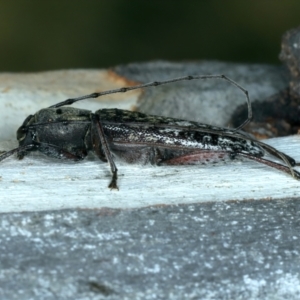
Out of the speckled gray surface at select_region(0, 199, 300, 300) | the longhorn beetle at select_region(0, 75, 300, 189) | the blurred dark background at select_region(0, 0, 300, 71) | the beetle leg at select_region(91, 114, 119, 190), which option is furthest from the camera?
the blurred dark background at select_region(0, 0, 300, 71)

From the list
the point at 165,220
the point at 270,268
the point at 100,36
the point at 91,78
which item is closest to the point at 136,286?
the point at 165,220

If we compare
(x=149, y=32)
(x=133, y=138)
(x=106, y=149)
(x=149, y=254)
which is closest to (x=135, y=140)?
(x=133, y=138)

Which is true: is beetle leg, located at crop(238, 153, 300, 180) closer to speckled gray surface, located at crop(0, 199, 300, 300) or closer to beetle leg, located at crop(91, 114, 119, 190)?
speckled gray surface, located at crop(0, 199, 300, 300)

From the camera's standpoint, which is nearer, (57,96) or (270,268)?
(270,268)

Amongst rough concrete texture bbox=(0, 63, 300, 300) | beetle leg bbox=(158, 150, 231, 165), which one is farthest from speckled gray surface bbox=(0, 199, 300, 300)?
beetle leg bbox=(158, 150, 231, 165)

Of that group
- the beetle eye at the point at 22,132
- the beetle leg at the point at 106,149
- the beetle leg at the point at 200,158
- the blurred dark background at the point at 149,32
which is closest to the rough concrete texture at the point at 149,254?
the beetle leg at the point at 106,149

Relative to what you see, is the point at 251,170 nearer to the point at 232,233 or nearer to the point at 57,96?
the point at 232,233
